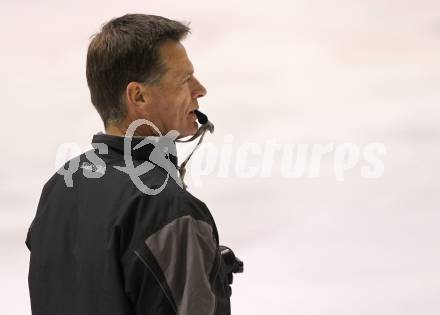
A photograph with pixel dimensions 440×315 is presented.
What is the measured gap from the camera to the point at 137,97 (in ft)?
4.77

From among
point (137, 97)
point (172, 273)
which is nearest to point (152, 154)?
point (137, 97)

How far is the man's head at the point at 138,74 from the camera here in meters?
1.46

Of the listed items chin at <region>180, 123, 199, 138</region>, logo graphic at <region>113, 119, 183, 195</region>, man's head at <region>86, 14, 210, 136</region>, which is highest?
man's head at <region>86, 14, 210, 136</region>

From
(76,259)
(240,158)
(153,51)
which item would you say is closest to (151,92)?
(153,51)

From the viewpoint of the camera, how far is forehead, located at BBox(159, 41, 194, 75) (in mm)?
1490

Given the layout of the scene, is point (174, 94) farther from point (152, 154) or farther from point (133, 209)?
point (133, 209)

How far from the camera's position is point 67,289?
1426mm

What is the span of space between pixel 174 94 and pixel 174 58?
0.06m

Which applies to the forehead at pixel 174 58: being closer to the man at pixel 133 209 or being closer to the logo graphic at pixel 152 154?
the man at pixel 133 209

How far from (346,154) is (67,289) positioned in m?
Result: 3.73

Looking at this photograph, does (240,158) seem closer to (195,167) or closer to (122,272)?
(195,167)

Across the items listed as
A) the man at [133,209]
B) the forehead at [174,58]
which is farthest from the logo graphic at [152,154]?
the forehead at [174,58]

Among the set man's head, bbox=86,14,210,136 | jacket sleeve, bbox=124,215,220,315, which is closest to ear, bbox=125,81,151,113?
man's head, bbox=86,14,210,136

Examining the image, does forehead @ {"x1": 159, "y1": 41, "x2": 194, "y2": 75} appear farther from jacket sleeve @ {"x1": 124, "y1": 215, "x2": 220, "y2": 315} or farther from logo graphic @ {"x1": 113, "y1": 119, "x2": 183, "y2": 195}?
jacket sleeve @ {"x1": 124, "y1": 215, "x2": 220, "y2": 315}
